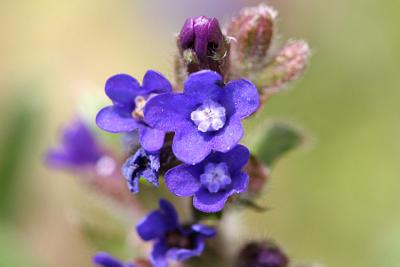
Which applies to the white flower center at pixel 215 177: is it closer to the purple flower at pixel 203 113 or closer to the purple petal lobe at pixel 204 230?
the purple flower at pixel 203 113

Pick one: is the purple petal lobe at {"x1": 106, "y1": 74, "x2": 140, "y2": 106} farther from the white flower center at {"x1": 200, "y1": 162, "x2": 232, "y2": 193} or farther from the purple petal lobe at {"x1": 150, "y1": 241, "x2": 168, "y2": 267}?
the purple petal lobe at {"x1": 150, "y1": 241, "x2": 168, "y2": 267}

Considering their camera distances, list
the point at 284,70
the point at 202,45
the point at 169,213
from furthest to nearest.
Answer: the point at 284,70 < the point at 169,213 < the point at 202,45

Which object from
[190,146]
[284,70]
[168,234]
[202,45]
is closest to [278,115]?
[284,70]

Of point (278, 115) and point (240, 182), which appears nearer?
point (240, 182)

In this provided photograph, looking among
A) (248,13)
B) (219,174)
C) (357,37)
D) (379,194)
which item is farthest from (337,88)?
(219,174)

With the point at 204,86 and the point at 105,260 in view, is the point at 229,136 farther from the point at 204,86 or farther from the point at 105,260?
the point at 105,260

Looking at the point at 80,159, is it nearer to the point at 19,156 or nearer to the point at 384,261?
the point at 19,156

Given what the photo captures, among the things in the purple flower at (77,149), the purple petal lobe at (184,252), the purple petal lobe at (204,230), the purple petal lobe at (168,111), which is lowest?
the purple petal lobe at (184,252)

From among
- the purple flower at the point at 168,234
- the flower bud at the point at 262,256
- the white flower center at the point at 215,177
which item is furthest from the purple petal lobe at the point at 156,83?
the flower bud at the point at 262,256
